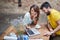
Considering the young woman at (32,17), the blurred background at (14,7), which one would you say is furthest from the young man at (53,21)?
the blurred background at (14,7)

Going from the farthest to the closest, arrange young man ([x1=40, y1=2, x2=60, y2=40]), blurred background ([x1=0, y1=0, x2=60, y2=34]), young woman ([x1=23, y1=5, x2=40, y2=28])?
blurred background ([x1=0, y1=0, x2=60, y2=34]) < young woman ([x1=23, y1=5, x2=40, y2=28]) < young man ([x1=40, y1=2, x2=60, y2=40])

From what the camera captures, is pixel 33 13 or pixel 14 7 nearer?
pixel 33 13

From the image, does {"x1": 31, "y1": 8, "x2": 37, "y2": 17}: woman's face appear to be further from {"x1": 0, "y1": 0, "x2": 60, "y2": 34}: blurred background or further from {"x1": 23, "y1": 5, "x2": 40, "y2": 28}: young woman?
{"x1": 0, "y1": 0, "x2": 60, "y2": 34}: blurred background

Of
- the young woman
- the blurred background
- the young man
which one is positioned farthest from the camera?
the blurred background

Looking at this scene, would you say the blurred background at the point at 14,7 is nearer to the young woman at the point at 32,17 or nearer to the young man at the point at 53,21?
the young woman at the point at 32,17

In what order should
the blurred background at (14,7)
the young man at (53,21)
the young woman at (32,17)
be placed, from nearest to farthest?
the young man at (53,21), the young woman at (32,17), the blurred background at (14,7)

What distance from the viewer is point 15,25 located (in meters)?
2.50

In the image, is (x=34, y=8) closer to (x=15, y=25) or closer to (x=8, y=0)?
(x=15, y=25)

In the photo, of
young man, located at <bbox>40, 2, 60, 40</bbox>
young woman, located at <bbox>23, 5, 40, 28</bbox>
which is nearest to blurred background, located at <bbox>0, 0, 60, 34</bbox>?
young woman, located at <bbox>23, 5, 40, 28</bbox>

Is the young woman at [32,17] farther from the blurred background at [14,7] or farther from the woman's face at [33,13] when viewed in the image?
A: the blurred background at [14,7]

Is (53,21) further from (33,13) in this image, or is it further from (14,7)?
(14,7)

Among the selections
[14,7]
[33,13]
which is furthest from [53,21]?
[14,7]

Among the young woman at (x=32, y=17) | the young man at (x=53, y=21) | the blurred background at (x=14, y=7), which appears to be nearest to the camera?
the young man at (x=53, y=21)

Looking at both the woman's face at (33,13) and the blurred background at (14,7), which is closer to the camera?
the woman's face at (33,13)
